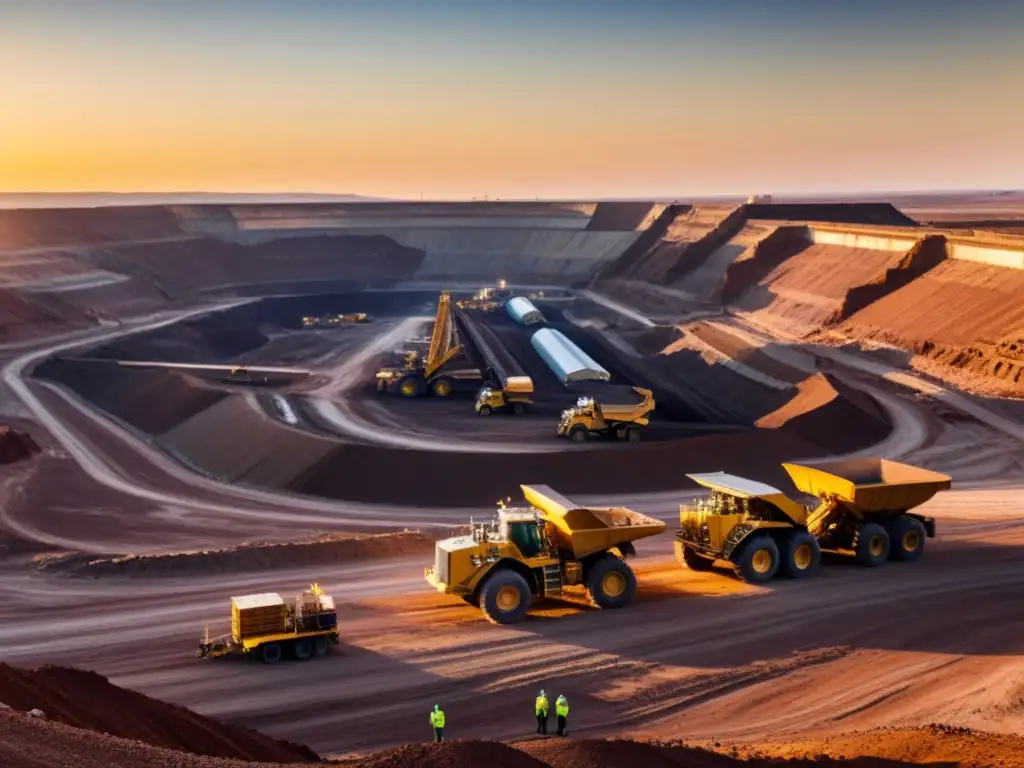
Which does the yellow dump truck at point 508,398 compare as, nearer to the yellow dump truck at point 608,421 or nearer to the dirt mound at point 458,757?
the yellow dump truck at point 608,421

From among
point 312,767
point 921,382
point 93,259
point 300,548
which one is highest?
point 93,259

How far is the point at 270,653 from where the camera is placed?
17.3 metres

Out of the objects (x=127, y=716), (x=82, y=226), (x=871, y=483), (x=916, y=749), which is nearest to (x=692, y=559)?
(x=871, y=483)

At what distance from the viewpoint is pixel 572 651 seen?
1745 cm

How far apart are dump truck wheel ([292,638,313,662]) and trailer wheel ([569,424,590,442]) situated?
20.3m

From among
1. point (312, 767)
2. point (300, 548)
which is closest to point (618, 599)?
point (300, 548)

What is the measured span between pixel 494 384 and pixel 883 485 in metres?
25.5

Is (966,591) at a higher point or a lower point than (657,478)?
lower

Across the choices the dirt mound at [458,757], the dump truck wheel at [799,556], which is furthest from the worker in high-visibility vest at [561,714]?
the dump truck wheel at [799,556]

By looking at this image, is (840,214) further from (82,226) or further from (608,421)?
(82,226)

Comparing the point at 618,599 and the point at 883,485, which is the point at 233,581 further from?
the point at 883,485

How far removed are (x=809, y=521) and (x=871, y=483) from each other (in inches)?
60.1

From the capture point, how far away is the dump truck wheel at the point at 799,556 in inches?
821

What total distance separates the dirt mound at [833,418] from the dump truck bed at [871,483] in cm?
1220
